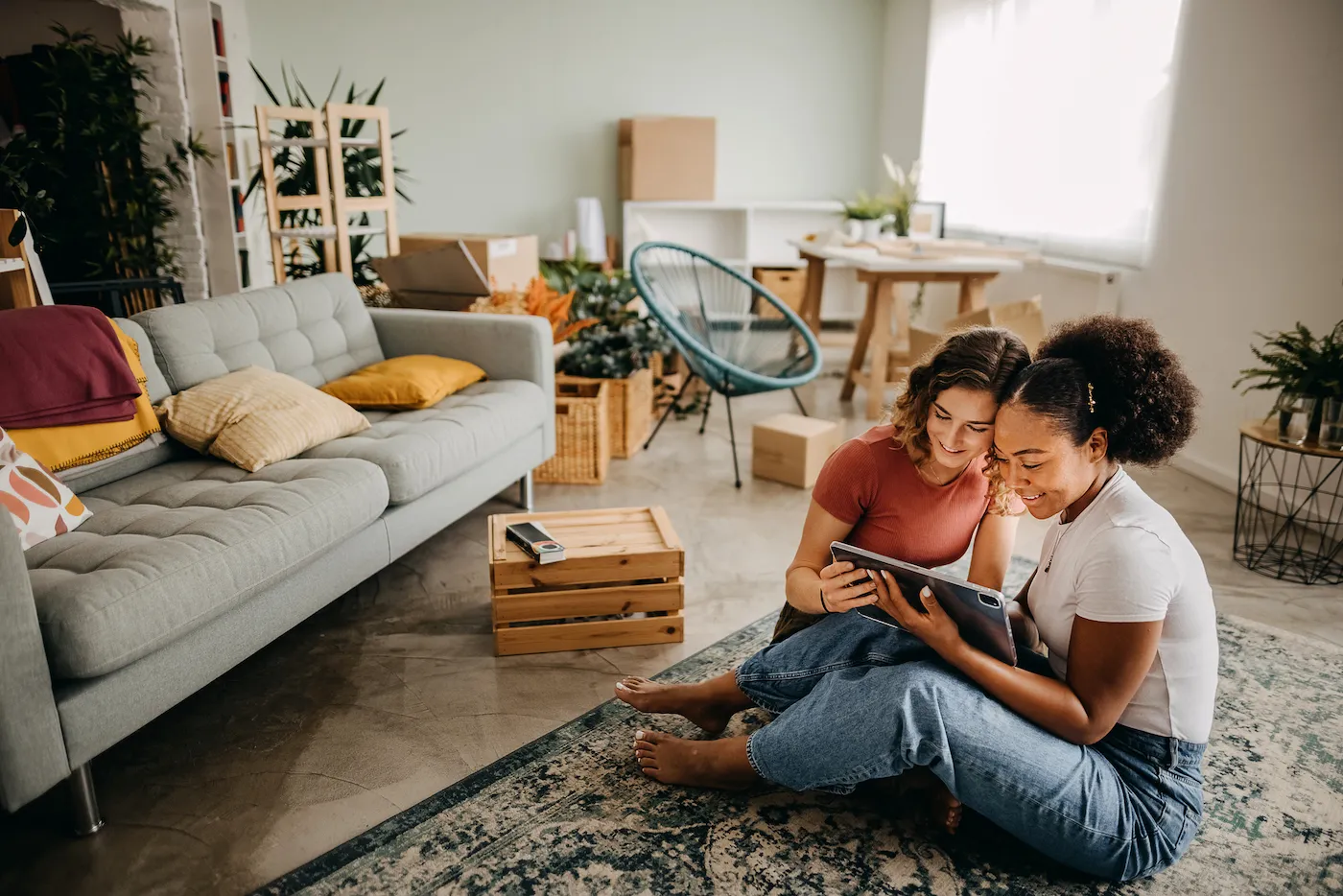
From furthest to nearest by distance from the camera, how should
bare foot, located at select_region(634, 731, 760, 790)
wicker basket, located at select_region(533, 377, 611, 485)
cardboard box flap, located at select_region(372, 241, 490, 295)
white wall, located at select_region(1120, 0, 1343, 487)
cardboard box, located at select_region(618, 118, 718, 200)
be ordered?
1. cardboard box, located at select_region(618, 118, 718, 200)
2. cardboard box flap, located at select_region(372, 241, 490, 295)
3. wicker basket, located at select_region(533, 377, 611, 485)
4. white wall, located at select_region(1120, 0, 1343, 487)
5. bare foot, located at select_region(634, 731, 760, 790)

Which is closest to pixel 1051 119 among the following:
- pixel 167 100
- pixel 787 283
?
pixel 787 283

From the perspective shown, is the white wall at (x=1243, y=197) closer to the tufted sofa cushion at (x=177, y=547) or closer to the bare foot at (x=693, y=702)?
the bare foot at (x=693, y=702)

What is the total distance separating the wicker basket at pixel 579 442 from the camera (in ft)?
11.4

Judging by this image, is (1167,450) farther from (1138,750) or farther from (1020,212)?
(1020,212)

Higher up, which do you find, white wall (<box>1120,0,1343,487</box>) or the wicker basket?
white wall (<box>1120,0,1343,487</box>)

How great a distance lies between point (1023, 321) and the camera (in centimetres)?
406

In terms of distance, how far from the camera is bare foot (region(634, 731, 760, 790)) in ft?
5.62

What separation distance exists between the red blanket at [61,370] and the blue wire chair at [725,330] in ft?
6.08

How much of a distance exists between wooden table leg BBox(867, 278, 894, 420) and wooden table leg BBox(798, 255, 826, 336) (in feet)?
1.85

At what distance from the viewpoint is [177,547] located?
1.77 metres

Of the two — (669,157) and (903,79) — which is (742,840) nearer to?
(669,157)

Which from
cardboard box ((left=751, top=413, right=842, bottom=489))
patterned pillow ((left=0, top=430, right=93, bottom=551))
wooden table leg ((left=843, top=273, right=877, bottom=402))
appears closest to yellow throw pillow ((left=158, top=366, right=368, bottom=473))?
patterned pillow ((left=0, top=430, right=93, bottom=551))

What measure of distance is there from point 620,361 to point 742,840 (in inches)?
94.9

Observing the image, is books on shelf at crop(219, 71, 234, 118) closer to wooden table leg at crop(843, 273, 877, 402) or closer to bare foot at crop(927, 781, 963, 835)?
wooden table leg at crop(843, 273, 877, 402)
